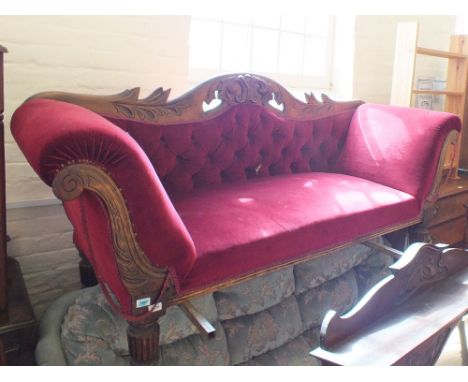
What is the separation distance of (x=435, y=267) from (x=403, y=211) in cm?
60

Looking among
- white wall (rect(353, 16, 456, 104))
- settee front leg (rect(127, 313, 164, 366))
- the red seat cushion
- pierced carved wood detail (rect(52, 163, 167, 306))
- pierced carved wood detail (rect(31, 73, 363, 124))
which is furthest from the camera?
white wall (rect(353, 16, 456, 104))

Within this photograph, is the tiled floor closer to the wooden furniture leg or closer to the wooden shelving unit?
the wooden shelving unit

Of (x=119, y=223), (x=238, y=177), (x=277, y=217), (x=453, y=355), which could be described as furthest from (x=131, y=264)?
(x=453, y=355)

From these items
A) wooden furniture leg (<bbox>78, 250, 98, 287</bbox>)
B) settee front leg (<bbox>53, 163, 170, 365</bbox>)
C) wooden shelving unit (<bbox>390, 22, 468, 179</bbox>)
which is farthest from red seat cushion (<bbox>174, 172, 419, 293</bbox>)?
wooden shelving unit (<bbox>390, 22, 468, 179</bbox>)

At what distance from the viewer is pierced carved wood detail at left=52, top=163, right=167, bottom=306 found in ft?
3.21

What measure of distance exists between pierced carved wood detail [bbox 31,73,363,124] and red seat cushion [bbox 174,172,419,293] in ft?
1.13

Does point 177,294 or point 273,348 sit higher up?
point 177,294

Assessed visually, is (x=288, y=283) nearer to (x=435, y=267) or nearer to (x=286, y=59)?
(x=435, y=267)

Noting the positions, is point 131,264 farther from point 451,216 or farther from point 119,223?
point 451,216

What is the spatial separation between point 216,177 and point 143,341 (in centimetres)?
92

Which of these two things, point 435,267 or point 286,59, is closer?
point 435,267

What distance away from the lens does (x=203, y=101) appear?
189 cm
